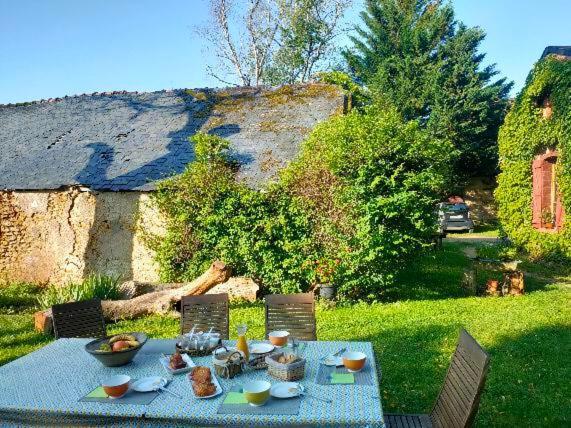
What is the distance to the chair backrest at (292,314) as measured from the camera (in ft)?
16.4

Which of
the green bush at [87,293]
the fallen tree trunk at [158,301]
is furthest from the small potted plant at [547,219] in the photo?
the green bush at [87,293]

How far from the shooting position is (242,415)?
2.84m

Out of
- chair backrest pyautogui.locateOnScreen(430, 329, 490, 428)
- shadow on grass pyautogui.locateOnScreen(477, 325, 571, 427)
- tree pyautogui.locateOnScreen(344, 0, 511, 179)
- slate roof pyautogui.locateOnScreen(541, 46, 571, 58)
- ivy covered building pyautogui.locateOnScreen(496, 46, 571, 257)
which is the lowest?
shadow on grass pyautogui.locateOnScreen(477, 325, 571, 427)

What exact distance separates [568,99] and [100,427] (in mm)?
12308

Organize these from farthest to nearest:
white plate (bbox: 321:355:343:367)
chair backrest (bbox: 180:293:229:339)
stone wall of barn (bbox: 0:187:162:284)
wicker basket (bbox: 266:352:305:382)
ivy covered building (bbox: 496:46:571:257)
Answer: ivy covered building (bbox: 496:46:571:257) → stone wall of barn (bbox: 0:187:162:284) → chair backrest (bbox: 180:293:229:339) → white plate (bbox: 321:355:343:367) → wicker basket (bbox: 266:352:305:382)

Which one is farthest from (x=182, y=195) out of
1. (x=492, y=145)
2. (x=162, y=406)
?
(x=492, y=145)

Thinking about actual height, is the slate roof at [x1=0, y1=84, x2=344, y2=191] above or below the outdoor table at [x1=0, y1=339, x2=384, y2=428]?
above

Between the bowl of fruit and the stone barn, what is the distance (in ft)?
23.0

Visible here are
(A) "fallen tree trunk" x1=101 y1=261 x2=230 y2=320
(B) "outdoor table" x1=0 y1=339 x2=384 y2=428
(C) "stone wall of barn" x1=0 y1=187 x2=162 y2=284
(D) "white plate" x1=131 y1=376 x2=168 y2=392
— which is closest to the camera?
(B) "outdoor table" x1=0 y1=339 x2=384 y2=428

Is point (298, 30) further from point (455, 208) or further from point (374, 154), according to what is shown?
point (374, 154)

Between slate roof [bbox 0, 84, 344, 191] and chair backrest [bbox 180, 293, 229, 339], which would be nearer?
chair backrest [bbox 180, 293, 229, 339]

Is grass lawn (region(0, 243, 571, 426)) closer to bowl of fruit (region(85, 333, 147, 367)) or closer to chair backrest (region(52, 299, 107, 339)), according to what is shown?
chair backrest (region(52, 299, 107, 339))

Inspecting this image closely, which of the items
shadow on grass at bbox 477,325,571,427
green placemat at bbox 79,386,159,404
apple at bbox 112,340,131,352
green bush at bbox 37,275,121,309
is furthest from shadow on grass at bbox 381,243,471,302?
green placemat at bbox 79,386,159,404

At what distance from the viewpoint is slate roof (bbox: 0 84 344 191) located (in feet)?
38.2
